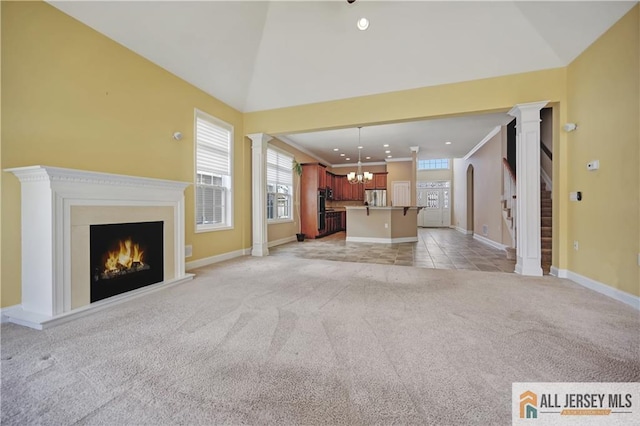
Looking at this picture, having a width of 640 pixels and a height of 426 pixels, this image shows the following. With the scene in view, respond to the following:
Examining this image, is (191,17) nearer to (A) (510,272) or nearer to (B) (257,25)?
(B) (257,25)

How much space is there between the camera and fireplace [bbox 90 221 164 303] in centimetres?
265

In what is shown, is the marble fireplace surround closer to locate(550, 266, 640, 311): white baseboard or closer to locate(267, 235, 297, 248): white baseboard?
locate(267, 235, 297, 248): white baseboard

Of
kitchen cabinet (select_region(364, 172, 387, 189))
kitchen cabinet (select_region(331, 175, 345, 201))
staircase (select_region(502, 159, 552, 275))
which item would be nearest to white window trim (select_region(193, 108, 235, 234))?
staircase (select_region(502, 159, 552, 275))

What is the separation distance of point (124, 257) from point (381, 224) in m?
6.25

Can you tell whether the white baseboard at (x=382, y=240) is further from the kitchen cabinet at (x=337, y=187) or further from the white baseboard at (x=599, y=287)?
the white baseboard at (x=599, y=287)

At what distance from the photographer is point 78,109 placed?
111 inches

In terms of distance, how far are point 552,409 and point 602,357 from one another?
2.69 ft

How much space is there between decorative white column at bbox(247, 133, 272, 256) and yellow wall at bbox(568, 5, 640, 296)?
4.96m

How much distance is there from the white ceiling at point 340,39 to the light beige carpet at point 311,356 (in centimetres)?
312

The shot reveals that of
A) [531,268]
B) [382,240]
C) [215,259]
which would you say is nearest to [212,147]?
[215,259]

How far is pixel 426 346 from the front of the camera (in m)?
1.87

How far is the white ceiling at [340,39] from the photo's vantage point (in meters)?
3.14

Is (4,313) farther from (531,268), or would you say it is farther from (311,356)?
(531,268)

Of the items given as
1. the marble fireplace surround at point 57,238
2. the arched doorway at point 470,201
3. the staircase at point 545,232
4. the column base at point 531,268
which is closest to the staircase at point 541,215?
the staircase at point 545,232
